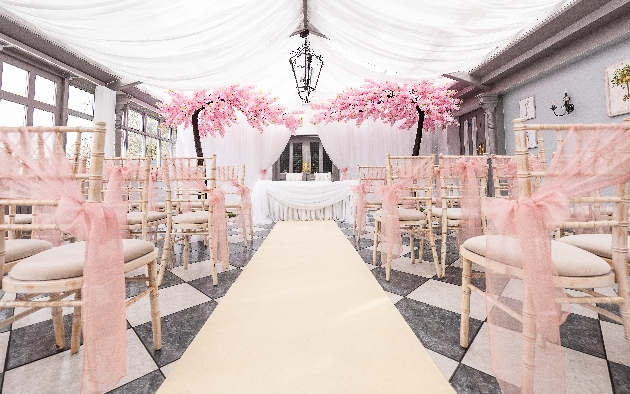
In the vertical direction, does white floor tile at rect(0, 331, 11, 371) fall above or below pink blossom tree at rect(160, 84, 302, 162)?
below

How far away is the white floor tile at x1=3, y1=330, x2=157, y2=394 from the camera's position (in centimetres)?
103

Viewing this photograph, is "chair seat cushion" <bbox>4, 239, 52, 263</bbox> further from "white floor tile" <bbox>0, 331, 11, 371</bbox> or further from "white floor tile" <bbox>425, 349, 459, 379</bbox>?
"white floor tile" <bbox>425, 349, 459, 379</bbox>

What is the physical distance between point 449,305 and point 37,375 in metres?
2.01

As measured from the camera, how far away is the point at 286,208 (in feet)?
17.6

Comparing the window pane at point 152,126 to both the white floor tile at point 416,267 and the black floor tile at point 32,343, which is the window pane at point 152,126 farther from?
the white floor tile at point 416,267

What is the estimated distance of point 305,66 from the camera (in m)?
3.81

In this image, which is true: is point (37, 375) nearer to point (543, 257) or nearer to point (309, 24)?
point (543, 257)

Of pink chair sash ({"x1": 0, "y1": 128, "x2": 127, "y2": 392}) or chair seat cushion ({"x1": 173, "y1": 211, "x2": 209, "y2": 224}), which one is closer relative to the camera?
pink chair sash ({"x1": 0, "y1": 128, "x2": 127, "y2": 392})

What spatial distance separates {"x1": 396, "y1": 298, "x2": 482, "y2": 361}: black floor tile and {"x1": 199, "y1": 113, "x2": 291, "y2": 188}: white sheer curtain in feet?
16.6

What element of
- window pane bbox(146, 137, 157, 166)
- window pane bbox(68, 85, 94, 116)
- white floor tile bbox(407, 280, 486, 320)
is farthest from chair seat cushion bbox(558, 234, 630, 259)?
window pane bbox(146, 137, 157, 166)

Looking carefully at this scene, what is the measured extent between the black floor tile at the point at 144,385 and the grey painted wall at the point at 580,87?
4.84 meters

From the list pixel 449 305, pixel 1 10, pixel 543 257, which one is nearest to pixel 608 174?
pixel 543 257

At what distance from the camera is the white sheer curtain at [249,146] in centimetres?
627

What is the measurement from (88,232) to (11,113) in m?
4.78
